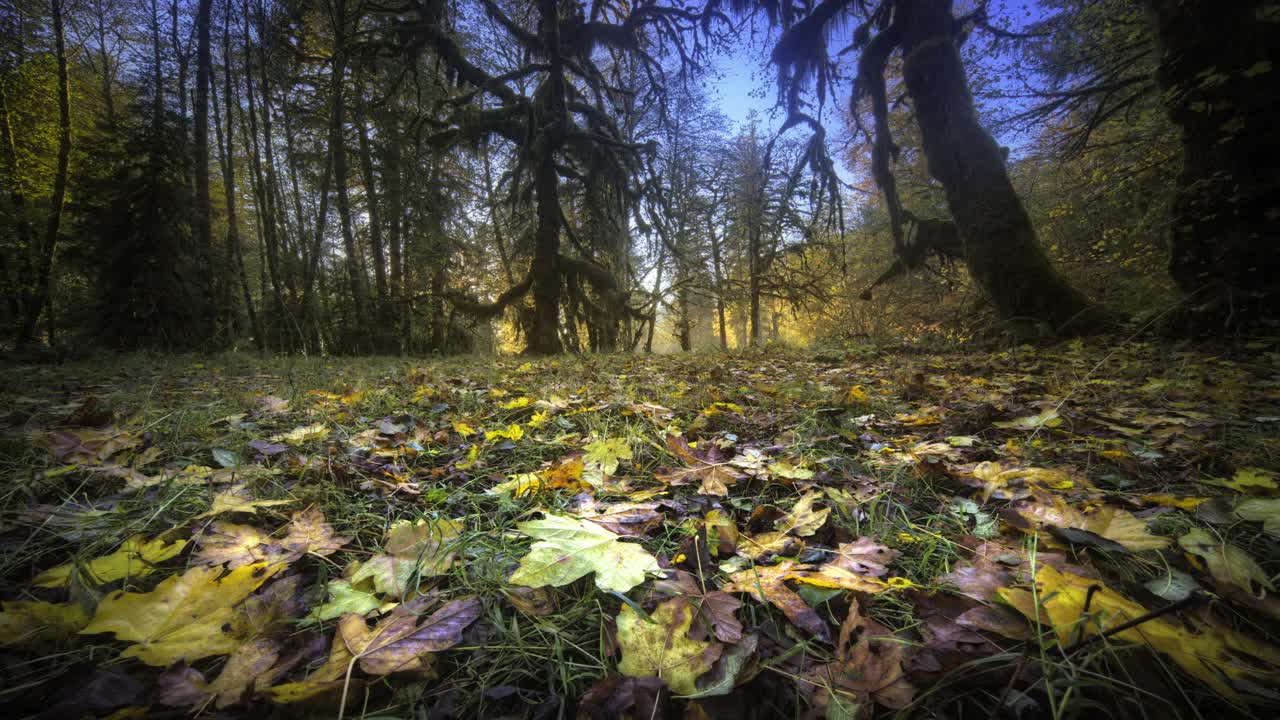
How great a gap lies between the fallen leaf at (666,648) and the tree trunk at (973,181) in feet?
17.2

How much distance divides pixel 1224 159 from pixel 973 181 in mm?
1752

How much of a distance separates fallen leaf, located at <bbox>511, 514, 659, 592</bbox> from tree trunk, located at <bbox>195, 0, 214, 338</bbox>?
890 centimetres

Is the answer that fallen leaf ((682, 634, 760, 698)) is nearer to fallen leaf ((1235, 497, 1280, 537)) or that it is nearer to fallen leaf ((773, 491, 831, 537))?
fallen leaf ((773, 491, 831, 537))

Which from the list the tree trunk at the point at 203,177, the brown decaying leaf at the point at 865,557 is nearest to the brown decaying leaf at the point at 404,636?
the brown decaying leaf at the point at 865,557

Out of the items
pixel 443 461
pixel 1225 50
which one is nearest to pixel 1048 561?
pixel 443 461

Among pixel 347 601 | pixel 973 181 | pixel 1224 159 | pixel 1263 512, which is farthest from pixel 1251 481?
pixel 973 181

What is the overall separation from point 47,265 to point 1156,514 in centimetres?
1248

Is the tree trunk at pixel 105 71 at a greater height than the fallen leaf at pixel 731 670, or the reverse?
the tree trunk at pixel 105 71

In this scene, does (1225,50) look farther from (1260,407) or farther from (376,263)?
(376,263)

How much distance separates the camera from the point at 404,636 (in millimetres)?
593

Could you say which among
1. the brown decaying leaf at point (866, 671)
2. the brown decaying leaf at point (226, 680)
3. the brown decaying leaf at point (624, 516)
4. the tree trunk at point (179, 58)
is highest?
the tree trunk at point (179, 58)

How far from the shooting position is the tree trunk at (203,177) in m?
6.65

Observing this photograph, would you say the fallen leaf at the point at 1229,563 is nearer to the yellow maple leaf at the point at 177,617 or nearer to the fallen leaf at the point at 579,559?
the fallen leaf at the point at 579,559

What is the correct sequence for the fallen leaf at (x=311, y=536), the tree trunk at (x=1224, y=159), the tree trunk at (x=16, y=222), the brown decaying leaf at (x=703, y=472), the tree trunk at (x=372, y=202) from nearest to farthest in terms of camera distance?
1. the fallen leaf at (x=311, y=536)
2. the brown decaying leaf at (x=703, y=472)
3. the tree trunk at (x=1224, y=159)
4. the tree trunk at (x=372, y=202)
5. the tree trunk at (x=16, y=222)
